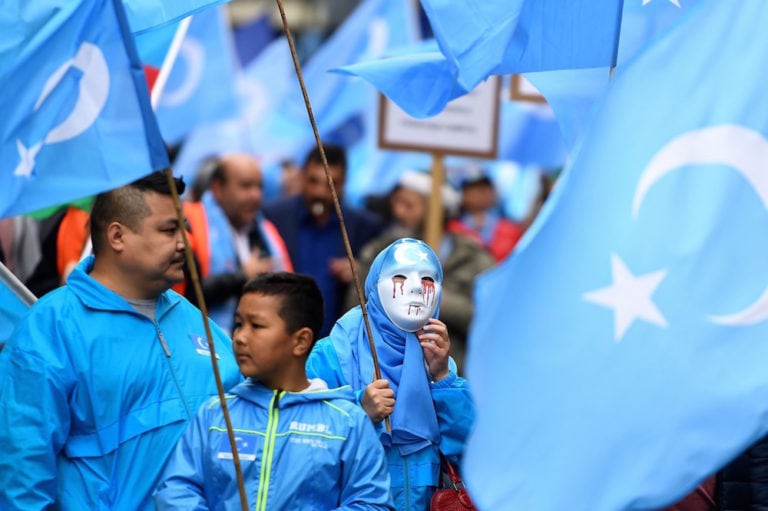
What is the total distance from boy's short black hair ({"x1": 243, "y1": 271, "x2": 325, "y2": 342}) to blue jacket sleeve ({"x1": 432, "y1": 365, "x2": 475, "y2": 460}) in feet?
1.59

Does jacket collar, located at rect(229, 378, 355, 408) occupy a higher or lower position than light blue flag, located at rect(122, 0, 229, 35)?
lower

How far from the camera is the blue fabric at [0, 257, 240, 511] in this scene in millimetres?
5066

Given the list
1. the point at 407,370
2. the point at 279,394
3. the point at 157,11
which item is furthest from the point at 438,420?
the point at 157,11

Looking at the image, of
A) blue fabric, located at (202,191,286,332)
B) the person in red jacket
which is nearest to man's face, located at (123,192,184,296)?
blue fabric, located at (202,191,286,332)

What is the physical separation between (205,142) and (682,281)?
36.4 ft

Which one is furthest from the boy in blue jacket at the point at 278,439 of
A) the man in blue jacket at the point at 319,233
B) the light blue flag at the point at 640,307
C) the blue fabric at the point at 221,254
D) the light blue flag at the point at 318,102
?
the light blue flag at the point at 318,102

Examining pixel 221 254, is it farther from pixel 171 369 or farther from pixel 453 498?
pixel 453 498

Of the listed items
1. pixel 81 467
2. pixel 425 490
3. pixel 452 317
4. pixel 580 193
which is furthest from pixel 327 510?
pixel 452 317

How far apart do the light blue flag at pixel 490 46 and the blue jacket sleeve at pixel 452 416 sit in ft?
3.48

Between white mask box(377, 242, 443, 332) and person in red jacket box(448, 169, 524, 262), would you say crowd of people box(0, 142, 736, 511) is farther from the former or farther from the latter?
person in red jacket box(448, 169, 524, 262)

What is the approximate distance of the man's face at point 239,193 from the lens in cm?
922

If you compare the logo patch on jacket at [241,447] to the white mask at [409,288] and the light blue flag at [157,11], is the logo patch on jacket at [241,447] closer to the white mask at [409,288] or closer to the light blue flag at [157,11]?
the white mask at [409,288]

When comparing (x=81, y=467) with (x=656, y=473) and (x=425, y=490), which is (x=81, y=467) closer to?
(x=425, y=490)

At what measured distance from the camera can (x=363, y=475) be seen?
495 cm
